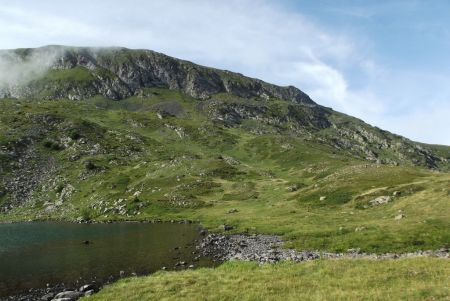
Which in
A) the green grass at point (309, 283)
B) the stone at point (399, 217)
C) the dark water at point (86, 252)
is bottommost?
the dark water at point (86, 252)

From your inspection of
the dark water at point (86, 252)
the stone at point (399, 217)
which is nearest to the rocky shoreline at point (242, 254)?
the dark water at point (86, 252)

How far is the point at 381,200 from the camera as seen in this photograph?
83812 millimetres

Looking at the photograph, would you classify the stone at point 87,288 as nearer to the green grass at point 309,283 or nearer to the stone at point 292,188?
the green grass at point 309,283

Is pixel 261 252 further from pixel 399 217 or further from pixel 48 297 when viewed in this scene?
pixel 399 217

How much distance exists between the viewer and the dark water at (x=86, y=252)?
4772cm

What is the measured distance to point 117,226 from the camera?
99.1 m

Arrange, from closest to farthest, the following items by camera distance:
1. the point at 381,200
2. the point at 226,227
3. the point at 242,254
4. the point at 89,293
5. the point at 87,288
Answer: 1. the point at 89,293
2. the point at 87,288
3. the point at 242,254
4. the point at 226,227
5. the point at 381,200

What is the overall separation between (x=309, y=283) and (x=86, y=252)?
44665mm

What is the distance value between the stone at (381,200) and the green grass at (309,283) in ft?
168

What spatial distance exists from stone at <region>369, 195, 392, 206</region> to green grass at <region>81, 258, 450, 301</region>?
2015 inches

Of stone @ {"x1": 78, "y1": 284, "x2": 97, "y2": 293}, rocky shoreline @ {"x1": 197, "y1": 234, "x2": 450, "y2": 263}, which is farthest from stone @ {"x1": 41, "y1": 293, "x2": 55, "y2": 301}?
rocky shoreline @ {"x1": 197, "y1": 234, "x2": 450, "y2": 263}

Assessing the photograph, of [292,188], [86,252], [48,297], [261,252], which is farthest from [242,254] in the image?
[292,188]

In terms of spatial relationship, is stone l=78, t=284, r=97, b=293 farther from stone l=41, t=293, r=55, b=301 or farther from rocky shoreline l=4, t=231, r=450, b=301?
stone l=41, t=293, r=55, b=301

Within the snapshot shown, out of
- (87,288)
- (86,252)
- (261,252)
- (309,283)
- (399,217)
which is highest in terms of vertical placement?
(399,217)
